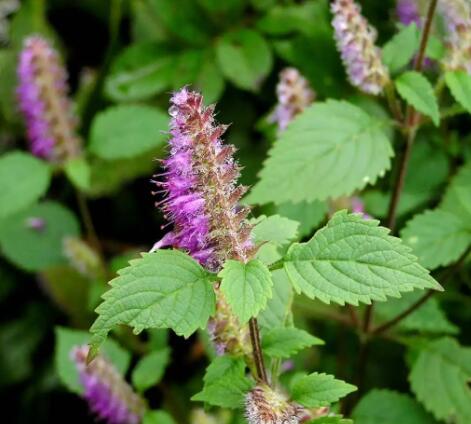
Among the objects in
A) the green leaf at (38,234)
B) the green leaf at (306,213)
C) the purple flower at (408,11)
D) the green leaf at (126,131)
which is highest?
the purple flower at (408,11)

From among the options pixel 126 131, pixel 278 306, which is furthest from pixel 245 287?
pixel 126 131

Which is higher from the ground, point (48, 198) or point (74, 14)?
point (74, 14)

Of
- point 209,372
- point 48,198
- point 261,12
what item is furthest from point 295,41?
point 209,372

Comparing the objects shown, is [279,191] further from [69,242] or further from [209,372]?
[69,242]

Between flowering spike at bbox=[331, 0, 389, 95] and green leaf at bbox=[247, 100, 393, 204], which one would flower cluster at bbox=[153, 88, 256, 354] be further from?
flowering spike at bbox=[331, 0, 389, 95]

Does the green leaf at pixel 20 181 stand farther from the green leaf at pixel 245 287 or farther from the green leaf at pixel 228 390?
the green leaf at pixel 245 287

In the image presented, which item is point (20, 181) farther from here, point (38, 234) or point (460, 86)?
point (460, 86)

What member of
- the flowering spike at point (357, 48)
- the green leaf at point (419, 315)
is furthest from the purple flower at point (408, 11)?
the green leaf at point (419, 315)
